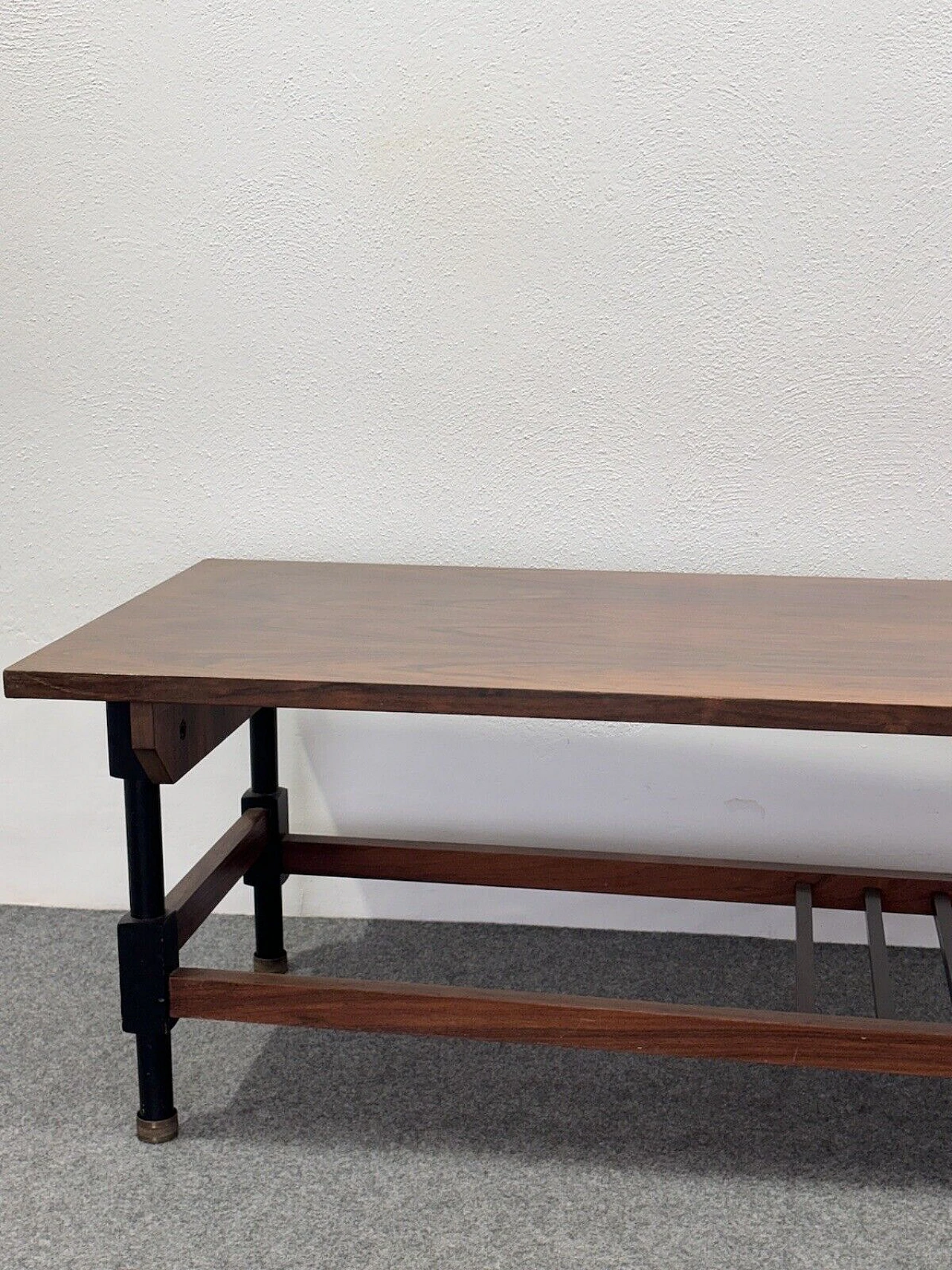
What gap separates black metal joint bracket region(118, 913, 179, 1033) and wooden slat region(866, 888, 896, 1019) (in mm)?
915

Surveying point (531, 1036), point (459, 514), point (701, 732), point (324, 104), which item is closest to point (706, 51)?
point (324, 104)

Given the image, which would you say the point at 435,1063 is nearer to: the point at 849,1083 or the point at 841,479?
the point at 849,1083

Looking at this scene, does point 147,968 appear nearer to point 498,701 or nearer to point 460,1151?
point 460,1151

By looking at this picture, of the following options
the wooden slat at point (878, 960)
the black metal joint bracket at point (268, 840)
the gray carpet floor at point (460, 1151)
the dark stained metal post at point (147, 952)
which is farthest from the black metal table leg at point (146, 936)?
the wooden slat at point (878, 960)

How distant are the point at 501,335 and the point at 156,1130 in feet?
4.48

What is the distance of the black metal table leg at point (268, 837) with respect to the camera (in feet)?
6.98

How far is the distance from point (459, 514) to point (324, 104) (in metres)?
0.73

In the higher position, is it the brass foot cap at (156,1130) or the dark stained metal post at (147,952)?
the dark stained metal post at (147,952)

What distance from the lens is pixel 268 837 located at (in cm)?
211

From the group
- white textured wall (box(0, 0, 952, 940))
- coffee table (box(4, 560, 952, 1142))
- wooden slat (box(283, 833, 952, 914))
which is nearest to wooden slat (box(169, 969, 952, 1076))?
coffee table (box(4, 560, 952, 1142))

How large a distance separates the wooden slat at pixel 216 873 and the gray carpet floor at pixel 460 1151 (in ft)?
0.88

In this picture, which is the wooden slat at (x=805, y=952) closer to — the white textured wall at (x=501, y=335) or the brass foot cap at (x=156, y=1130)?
the white textured wall at (x=501, y=335)

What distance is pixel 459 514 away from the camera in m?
2.30

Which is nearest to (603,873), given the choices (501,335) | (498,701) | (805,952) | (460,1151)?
(805,952)
